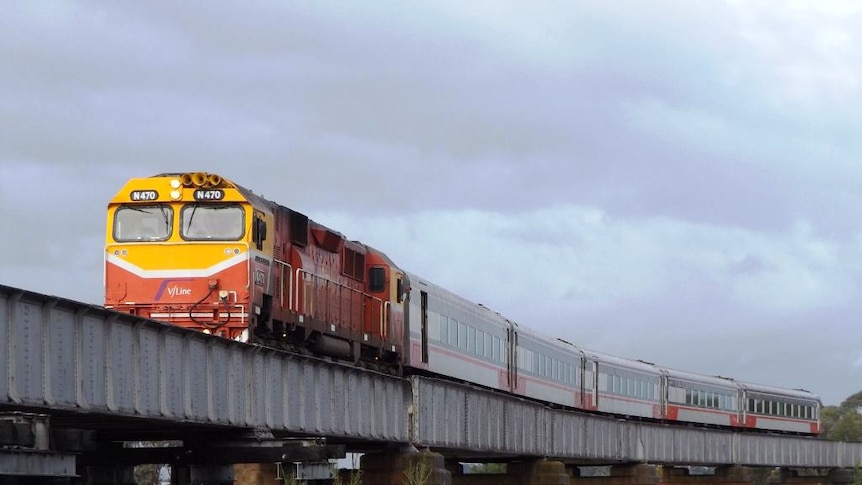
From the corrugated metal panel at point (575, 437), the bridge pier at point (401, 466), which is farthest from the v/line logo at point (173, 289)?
the bridge pier at point (401, 466)

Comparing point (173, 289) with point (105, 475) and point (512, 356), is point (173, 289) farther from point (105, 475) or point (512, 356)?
point (512, 356)

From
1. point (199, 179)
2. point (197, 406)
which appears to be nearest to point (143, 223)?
point (199, 179)

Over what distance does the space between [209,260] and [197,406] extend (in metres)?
6.34

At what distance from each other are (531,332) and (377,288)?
816 inches

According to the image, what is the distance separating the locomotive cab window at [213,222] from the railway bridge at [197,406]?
3458mm

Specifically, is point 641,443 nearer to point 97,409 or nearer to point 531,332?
point 531,332

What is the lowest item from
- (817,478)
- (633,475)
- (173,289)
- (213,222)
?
(817,478)

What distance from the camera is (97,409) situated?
71.1ft

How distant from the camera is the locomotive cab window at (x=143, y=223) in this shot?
104ft

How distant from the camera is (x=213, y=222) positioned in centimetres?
3156

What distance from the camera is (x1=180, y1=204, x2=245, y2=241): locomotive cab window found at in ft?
103

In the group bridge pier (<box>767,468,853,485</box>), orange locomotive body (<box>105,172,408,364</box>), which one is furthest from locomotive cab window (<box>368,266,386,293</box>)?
bridge pier (<box>767,468,853,485</box>)

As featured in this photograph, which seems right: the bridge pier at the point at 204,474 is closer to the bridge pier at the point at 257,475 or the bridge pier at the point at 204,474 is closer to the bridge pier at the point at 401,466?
the bridge pier at the point at 257,475

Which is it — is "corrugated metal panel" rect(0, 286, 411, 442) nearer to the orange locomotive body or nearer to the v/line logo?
the orange locomotive body
